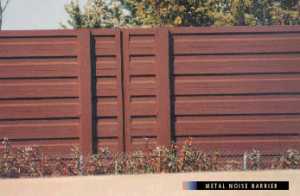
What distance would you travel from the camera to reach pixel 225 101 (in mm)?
7883

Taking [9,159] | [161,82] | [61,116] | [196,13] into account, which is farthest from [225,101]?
[196,13]

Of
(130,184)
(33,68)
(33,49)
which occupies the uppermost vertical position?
(33,49)

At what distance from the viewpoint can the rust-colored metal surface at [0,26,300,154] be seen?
7777mm

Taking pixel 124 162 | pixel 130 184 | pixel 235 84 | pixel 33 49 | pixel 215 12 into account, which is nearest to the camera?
pixel 130 184

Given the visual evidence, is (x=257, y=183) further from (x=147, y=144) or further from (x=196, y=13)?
(x=196, y=13)

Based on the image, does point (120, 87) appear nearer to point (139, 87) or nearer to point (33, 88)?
point (139, 87)

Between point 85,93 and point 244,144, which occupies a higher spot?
point 85,93

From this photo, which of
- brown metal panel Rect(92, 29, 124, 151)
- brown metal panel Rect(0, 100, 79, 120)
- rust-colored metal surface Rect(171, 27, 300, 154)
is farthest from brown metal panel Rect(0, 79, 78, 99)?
rust-colored metal surface Rect(171, 27, 300, 154)

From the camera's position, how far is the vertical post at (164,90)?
25.7ft

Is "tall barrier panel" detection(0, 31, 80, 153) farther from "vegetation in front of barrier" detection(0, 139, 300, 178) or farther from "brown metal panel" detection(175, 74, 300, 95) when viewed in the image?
"brown metal panel" detection(175, 74, 300, 95)

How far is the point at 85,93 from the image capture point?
7773mm

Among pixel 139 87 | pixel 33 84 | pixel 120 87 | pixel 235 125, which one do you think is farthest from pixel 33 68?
pixel 235 125

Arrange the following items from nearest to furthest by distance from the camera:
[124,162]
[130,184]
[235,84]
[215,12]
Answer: [130,184], [124,162], [235,84], [215,12]

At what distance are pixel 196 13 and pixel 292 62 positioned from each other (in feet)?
22.4
